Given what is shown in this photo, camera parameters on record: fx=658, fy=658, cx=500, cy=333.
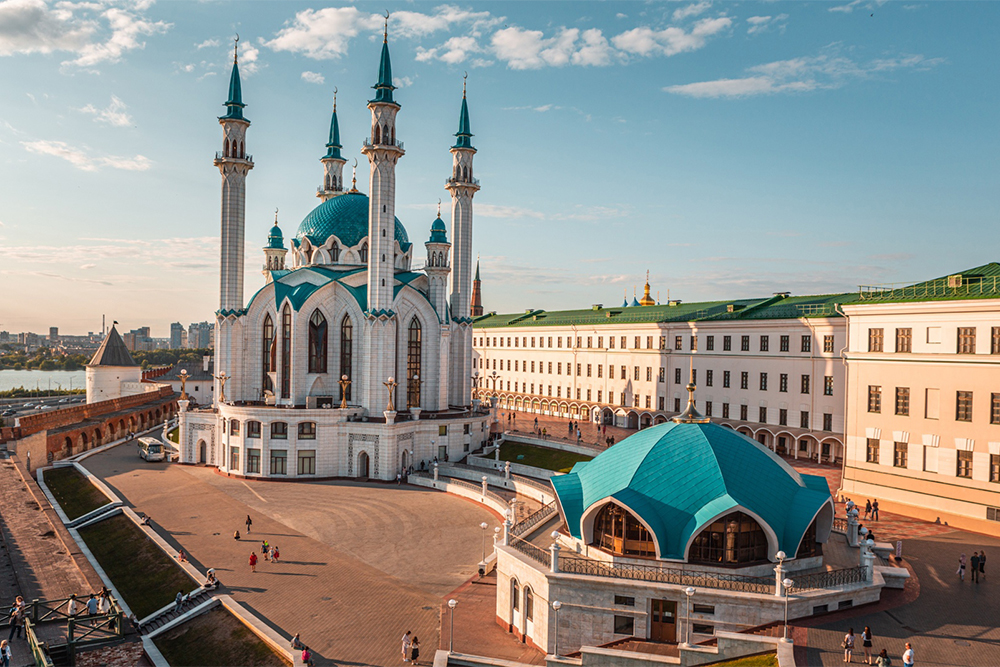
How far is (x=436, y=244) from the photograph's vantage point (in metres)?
58.0

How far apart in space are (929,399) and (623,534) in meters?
21.4

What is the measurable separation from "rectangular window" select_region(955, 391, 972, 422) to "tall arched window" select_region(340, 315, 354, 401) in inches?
1580

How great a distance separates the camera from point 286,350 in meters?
52.6

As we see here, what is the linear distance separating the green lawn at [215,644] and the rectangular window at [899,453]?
104 ft

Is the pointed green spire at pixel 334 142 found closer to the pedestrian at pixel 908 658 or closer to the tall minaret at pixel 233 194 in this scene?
the tall minaret at pixel 233 194

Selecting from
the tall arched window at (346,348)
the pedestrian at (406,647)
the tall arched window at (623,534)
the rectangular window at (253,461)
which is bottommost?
the pedestrian at (406,647)

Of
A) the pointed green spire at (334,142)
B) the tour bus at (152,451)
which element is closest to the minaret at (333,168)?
the pointed green spire at (334,142)

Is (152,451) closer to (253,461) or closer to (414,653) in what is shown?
(253,461)

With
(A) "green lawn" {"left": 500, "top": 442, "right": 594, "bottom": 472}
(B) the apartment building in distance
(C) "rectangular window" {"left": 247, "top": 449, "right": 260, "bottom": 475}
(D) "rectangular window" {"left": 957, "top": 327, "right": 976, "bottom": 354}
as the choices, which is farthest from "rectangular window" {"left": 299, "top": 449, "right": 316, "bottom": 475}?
(D) "rectangular window" {"left": 957, "top": 327, "right": 976, "bottom": 354}

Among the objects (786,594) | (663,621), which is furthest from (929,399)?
(663,621)

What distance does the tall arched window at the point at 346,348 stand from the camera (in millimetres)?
53094

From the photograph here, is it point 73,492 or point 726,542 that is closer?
point 726,542

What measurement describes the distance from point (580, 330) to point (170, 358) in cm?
15599

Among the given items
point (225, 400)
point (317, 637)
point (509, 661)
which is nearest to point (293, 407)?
point (225, 400)
